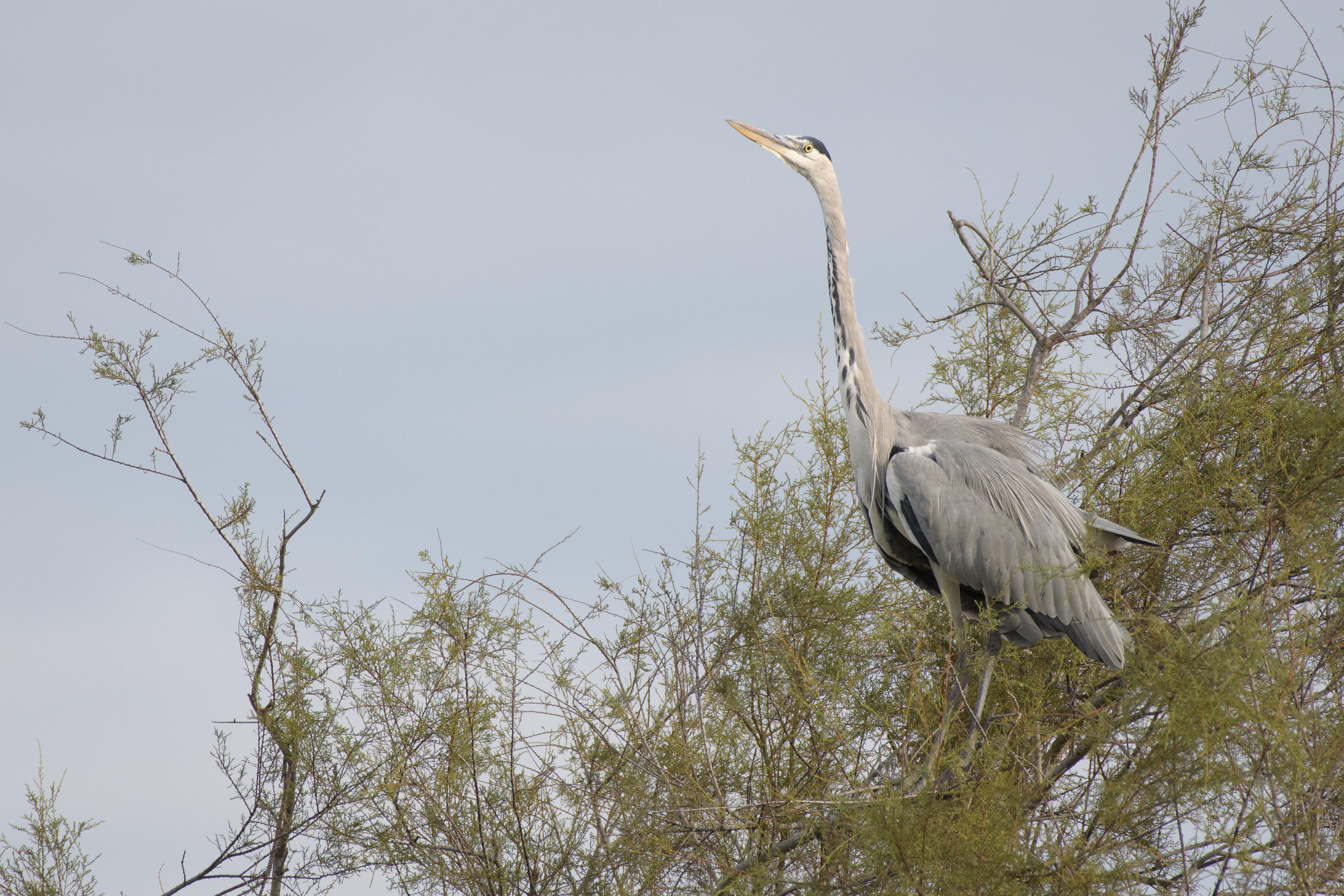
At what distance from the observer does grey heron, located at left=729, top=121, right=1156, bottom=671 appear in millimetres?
3605

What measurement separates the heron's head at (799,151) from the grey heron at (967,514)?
0.22m

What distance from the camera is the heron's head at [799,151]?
171 inches

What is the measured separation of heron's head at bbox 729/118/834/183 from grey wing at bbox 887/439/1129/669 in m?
1.21

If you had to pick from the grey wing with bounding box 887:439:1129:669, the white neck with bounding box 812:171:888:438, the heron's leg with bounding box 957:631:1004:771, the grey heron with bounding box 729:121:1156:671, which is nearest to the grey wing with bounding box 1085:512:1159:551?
the grey heron with bounding box 729:121:1156:671

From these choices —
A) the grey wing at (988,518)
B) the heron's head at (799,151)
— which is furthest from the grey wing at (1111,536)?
the heron's head at (799,151)

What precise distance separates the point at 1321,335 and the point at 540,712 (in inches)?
110

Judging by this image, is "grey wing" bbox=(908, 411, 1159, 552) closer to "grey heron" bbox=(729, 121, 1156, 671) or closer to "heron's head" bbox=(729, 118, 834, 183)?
"grey heron" bbox=(729, 121, 1156, 671)

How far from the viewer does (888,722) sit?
339cm

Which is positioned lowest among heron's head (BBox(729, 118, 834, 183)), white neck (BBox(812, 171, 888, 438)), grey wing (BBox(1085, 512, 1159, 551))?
grey wing (BBox(1085, 512, 1159, 551))

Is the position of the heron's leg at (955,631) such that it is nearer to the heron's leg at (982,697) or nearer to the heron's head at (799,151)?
the heron's leg at (982,697)

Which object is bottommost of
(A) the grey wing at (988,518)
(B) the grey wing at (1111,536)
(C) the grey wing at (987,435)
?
(B) the grey wing at (1111,536)

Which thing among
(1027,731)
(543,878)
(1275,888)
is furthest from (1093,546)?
(543,878)

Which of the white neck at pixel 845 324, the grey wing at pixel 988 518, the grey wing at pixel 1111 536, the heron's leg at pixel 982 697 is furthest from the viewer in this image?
the white neck at pixel 845 324

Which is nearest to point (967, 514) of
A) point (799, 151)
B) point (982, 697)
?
point (982, 697)
